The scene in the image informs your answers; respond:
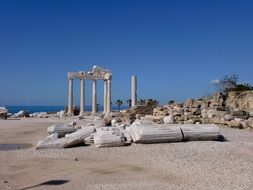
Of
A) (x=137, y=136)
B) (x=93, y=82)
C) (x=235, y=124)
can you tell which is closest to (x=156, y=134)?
(x=137, y=136)

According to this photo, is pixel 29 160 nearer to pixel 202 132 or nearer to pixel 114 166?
pixel 114 166

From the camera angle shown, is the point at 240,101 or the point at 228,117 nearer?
the point at 228,117

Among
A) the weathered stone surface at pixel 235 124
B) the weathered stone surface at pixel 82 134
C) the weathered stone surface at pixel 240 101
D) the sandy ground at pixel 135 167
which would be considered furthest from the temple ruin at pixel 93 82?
the sandy ground at pixel 135 167

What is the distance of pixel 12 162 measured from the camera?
1116 cm

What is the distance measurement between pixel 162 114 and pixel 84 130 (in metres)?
12.4

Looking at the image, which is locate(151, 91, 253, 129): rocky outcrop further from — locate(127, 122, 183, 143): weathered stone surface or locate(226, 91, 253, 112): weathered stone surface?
locate(127, 122, 183, 143): weathered stone surface

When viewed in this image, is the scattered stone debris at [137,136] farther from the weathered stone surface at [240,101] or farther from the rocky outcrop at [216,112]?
the weathered stone surface at [240,101]

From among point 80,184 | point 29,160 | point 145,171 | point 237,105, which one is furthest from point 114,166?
point 237,105

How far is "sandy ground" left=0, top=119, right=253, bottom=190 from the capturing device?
8430mm

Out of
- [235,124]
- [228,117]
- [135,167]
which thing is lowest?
[135,167]

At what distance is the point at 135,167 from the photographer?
10.1 metres

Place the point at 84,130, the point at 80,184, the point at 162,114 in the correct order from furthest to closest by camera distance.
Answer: the point at 162,114, the point at 84,130, the point at 80,184

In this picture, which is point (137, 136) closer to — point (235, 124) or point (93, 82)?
point (235, 124)

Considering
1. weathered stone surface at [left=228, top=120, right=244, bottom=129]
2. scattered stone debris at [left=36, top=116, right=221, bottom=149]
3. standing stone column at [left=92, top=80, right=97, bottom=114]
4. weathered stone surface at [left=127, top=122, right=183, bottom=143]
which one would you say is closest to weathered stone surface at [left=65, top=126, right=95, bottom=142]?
scattered stone debris at [left=36, top=116, right=221, bottom=149]
